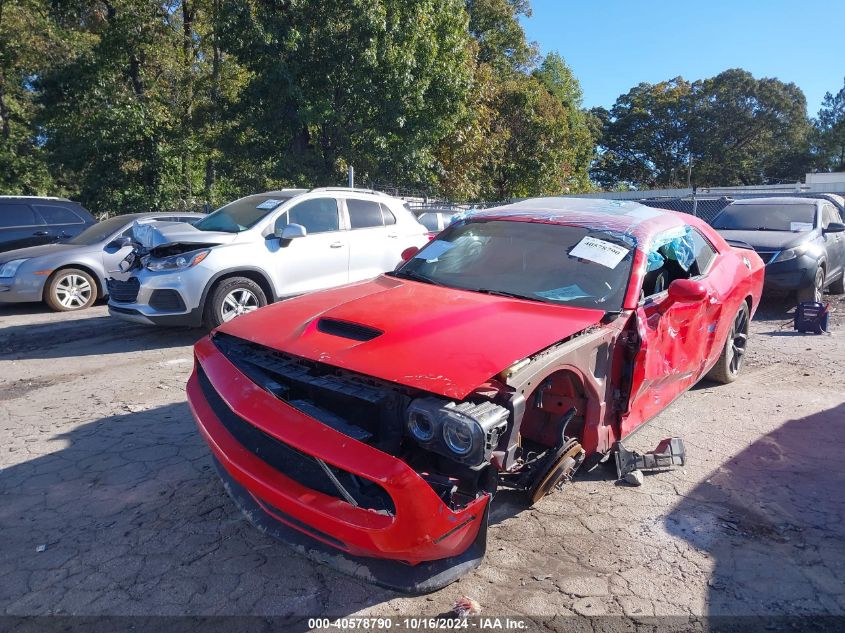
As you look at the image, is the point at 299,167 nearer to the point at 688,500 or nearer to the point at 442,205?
the point at 442,205

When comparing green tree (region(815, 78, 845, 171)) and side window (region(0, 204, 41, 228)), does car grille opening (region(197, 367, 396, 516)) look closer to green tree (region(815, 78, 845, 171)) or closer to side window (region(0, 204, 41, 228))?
side window (region(0, 204, 41, 228))

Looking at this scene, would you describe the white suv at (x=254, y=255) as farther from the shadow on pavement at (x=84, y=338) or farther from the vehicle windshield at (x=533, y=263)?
the vehicle windshield at (x=533, y=263)

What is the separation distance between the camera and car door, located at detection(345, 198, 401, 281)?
8.04m

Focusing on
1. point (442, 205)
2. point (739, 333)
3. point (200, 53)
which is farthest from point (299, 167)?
point (739, 333)

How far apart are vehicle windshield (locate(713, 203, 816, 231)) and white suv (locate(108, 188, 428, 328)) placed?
5.70 meters

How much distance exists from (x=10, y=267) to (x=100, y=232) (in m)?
1.37

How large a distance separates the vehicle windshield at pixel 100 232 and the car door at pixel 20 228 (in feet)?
3.21

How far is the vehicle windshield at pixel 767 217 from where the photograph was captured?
982cm

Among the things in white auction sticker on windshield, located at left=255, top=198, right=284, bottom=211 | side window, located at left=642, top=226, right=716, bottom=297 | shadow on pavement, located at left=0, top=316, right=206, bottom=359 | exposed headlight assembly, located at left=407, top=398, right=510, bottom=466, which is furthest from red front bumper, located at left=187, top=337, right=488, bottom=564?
white auction sticker on windshield, located at left=255, top=198, right=284, bottom=211

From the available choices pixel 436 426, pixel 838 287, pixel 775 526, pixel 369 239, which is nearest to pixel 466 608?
pixel 436 426

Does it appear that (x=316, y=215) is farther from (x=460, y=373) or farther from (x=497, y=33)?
(x=497, y=33)

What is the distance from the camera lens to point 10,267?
345 inches

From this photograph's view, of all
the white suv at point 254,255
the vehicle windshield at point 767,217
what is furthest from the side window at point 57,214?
the vehicle windshield at point 767,217

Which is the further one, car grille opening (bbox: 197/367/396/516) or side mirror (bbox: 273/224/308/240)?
side mirror (bbox: 273/224/308/240)
